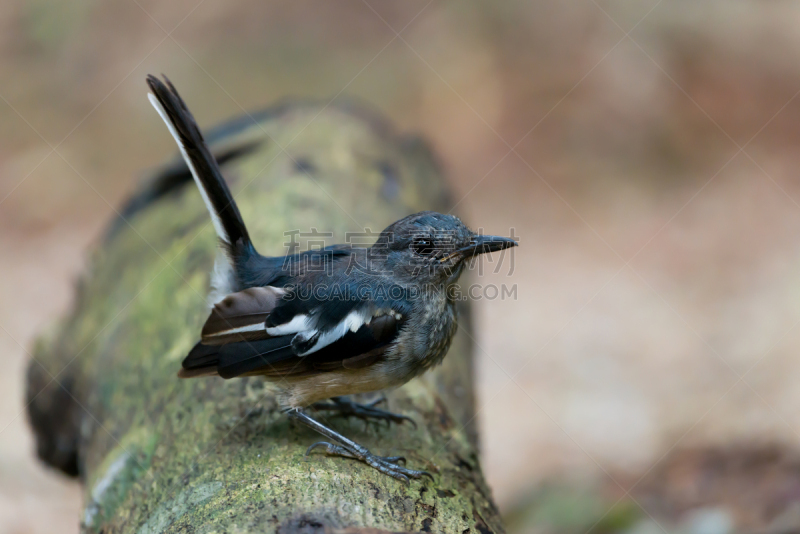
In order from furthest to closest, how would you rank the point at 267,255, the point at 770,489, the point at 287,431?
the point at 770,489
the point at 267,255
the point at 287,431

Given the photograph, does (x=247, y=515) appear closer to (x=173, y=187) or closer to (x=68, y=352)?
(x=68, y=352)

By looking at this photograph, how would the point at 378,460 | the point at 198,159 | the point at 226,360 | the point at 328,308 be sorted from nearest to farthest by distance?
the point at 378,460 < the point at 226,360 < the point at 328,308 < the point at 198,159

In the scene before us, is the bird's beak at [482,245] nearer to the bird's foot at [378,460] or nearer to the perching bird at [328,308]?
the perching bird at [328,308]

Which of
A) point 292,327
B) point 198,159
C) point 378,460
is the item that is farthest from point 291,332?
point 198,159

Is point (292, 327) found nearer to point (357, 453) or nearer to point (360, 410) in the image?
point (360, 410)

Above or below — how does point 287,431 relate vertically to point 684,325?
below

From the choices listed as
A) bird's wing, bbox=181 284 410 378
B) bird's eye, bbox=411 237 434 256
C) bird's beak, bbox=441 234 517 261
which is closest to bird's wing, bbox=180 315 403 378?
bird's wing, bbox=181 284 410 378

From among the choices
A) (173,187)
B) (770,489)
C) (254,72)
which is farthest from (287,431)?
(254,72)
